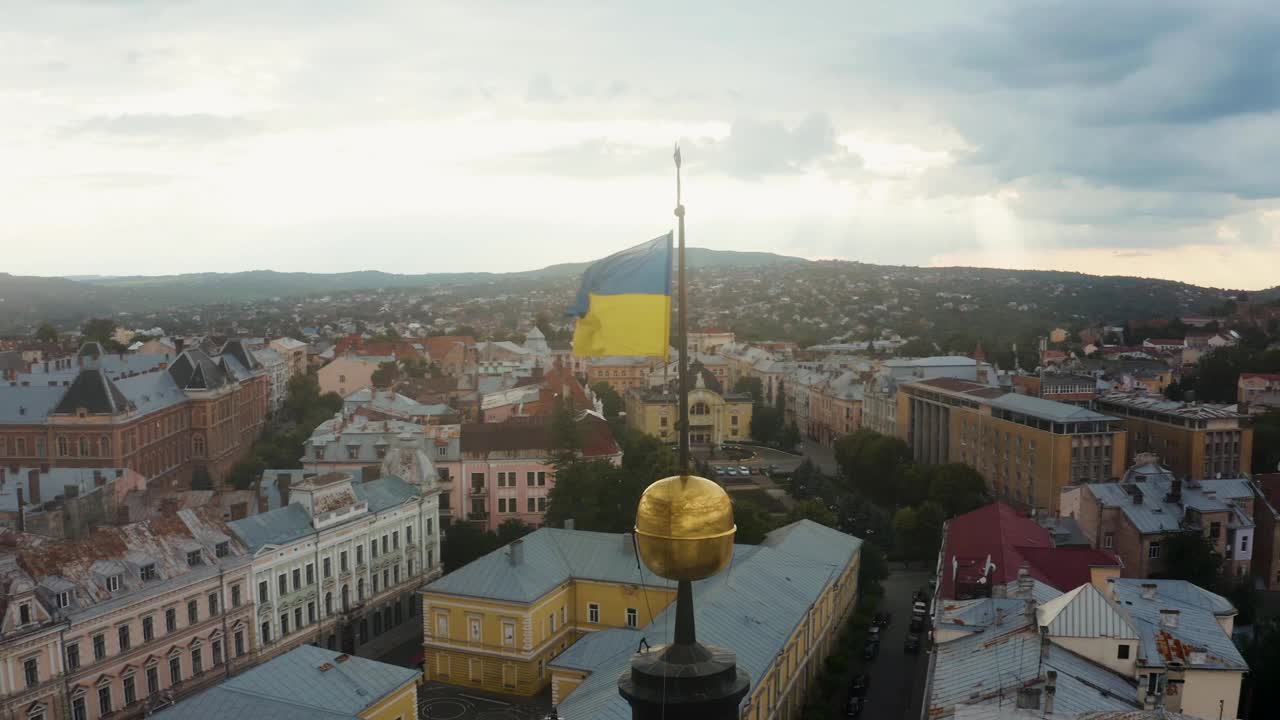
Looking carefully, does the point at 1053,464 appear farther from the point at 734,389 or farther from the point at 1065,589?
the point at 734,389

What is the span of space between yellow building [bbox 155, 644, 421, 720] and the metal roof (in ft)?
66.7

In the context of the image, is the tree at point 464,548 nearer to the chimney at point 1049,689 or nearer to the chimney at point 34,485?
the chimney at point 34,485

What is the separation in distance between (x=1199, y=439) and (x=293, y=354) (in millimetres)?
112157

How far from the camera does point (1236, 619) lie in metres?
46.5

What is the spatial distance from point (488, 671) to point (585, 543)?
25.0ft

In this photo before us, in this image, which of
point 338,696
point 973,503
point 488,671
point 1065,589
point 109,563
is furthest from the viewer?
point 973,503

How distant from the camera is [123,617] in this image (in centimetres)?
3494

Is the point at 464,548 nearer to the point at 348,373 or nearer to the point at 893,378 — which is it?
the point at 893,378

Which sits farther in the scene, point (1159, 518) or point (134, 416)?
point (134, 416)

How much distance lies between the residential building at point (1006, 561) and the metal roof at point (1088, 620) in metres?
5.61

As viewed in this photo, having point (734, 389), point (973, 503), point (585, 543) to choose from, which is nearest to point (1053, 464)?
point (973, 503)

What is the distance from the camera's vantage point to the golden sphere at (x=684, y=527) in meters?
7.63

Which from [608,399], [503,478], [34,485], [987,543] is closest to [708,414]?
[608,399]

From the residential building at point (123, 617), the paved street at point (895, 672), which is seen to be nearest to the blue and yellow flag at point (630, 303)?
the residential building at point (123, 617)
